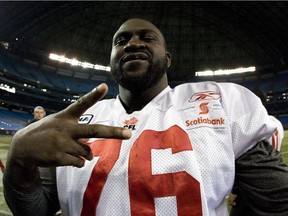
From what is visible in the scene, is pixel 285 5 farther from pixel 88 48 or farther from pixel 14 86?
pixel 14 86

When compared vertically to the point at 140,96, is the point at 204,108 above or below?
below

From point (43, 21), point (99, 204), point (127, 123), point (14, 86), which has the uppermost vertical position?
point (43, 21)

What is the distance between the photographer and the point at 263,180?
38.5 inches

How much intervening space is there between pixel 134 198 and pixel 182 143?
281 mm

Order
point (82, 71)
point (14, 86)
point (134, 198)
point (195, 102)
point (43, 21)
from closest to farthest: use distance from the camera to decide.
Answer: point (134, 198), point (195, 102), point (43, 21), point (14, 86), point (82, 71)

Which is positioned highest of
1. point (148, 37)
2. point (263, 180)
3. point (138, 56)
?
point (148, 37)

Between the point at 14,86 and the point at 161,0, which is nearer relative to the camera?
the point at 161,0

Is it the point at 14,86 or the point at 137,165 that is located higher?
the point at 14,86

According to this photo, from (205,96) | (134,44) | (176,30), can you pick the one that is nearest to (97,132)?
(205,96)

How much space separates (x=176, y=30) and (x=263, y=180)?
2514 cm

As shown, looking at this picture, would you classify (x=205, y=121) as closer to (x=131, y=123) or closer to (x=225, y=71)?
(x=131, y=123)

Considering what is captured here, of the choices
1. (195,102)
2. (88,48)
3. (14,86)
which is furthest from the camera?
(88,48)

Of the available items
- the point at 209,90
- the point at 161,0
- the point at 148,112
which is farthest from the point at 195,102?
the point at 161,0

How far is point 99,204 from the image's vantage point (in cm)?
105
